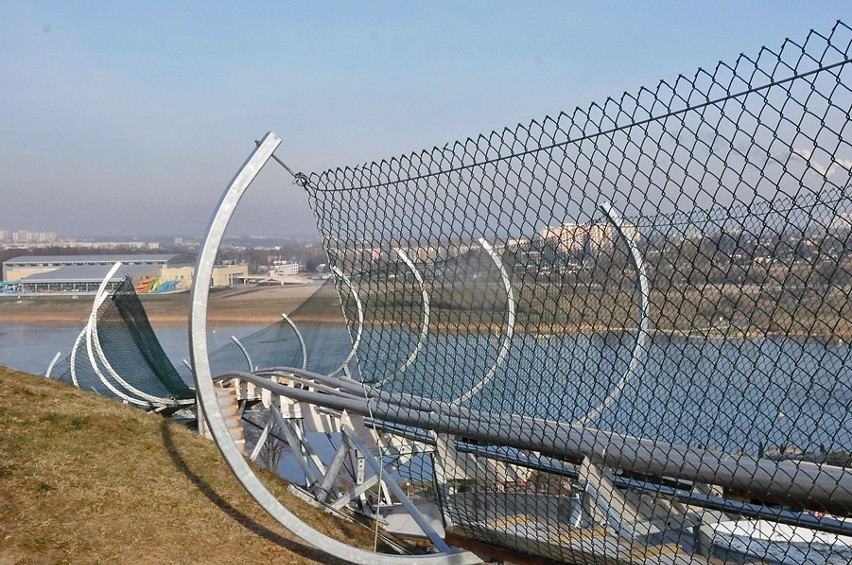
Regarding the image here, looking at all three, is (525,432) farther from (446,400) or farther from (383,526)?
(383,526)

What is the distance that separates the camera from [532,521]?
403cm

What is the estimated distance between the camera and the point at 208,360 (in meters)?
4.47

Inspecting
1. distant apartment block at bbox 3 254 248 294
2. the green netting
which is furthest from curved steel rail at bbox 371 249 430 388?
distant apartment block at bbox 3 254 248 294

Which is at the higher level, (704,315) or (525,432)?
(704,315)

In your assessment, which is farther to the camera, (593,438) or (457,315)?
(457,315)

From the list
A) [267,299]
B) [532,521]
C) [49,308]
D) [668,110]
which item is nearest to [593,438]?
[532,521]

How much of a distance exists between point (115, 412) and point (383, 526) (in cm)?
272

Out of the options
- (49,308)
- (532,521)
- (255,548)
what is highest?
(532,521)

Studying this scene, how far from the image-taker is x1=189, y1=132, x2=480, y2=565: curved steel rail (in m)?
4.44

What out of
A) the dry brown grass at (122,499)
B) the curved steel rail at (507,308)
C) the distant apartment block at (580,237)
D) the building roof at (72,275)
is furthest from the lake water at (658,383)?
the building roof at (72,275)

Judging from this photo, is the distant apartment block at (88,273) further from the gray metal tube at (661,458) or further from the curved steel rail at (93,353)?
the gray metal tube at (661,458)

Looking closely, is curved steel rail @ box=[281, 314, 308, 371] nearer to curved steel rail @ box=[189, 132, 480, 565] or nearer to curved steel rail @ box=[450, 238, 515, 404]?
curved steel rail @ box=[189, 132, 480, 565]

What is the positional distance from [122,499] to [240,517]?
780 millimetres

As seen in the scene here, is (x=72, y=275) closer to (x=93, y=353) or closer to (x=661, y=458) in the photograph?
(x=93, y=353)
